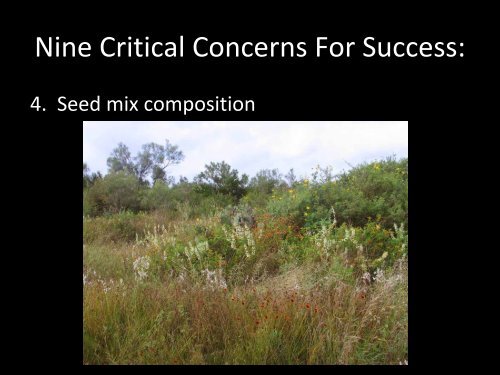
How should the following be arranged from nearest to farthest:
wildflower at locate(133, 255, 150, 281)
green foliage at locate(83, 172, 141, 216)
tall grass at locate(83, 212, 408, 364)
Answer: tall grass at locate(83, 212, 408, 364)
wildflower at locate(133, 255, 150, 281)
green foliage at locate(83, 172, 141, 216)

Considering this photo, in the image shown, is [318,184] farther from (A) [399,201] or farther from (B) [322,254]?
(B) [322,254]

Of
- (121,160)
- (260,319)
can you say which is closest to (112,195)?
(121,160)

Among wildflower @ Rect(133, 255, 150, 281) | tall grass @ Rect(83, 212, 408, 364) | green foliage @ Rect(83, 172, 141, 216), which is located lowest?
tall grass @ Rect(83, 212, 408, 364)

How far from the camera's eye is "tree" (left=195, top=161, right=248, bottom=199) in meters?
13.0

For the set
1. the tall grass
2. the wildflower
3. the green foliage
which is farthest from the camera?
the green foliage

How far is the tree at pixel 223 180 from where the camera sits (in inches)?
510

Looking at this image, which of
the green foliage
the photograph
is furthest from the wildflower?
the green foliage

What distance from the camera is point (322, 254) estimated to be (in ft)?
14.8

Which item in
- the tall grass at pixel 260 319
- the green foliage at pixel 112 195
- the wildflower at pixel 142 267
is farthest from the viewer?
the green foliage at pixel 112 195

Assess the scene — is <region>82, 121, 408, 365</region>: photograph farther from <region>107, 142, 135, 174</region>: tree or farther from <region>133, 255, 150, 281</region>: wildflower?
<region>107, 142, 135, 174</region>: tree

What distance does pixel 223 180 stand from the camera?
43.1 ft

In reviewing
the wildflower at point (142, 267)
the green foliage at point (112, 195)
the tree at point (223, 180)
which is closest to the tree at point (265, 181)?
the tree at point (223, 180)

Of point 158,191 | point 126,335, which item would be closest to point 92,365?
point 126,335

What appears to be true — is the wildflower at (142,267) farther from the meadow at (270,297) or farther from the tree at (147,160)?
the tree at (147,160)
